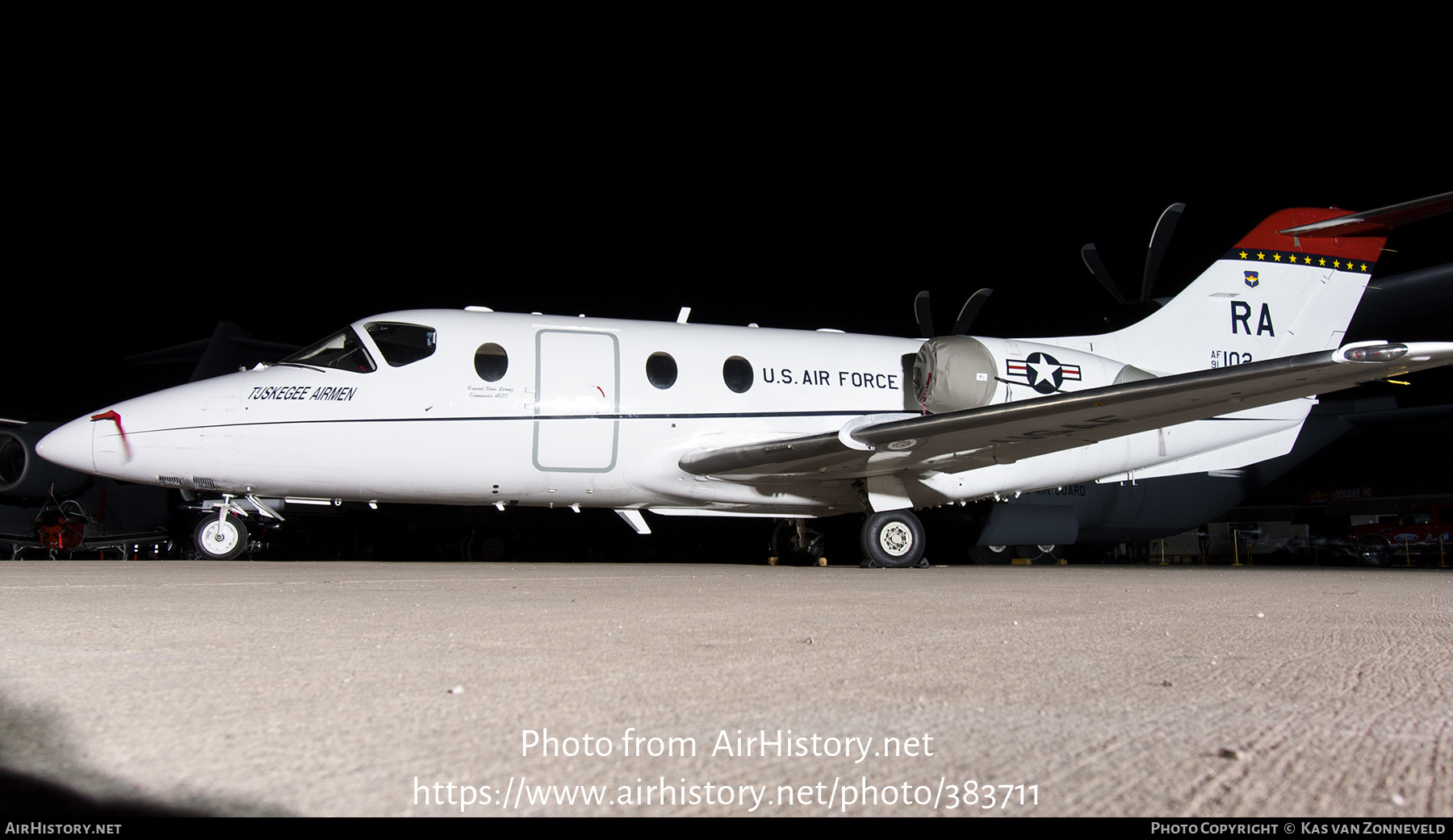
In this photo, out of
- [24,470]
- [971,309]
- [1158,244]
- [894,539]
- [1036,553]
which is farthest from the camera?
[1036,553]

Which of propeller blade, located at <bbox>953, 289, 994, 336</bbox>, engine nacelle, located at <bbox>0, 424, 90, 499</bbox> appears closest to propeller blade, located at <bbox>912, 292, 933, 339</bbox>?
propeller blade, located at <bbox>953, 289, 994, 336</bbox>

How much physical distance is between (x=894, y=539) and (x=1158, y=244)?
703cm

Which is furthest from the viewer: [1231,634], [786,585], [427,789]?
[786,585]

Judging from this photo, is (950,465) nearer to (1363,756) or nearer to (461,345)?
(461,345)

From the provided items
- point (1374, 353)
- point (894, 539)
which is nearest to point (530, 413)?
point (894, 539)

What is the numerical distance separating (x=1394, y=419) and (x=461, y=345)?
731 inches

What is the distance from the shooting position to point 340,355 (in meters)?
8.05

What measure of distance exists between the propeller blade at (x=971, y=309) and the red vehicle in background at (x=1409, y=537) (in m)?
16.9

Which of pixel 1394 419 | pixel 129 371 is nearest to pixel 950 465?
pixel 1394 419

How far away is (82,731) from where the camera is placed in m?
1.34

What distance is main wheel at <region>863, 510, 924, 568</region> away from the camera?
28.3 feet

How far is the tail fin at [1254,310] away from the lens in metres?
10.4

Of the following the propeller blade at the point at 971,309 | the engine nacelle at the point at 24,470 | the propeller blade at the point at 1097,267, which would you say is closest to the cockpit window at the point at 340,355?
the engine nacelle at the point at 24,470

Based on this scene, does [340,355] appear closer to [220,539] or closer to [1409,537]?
[220,539]
